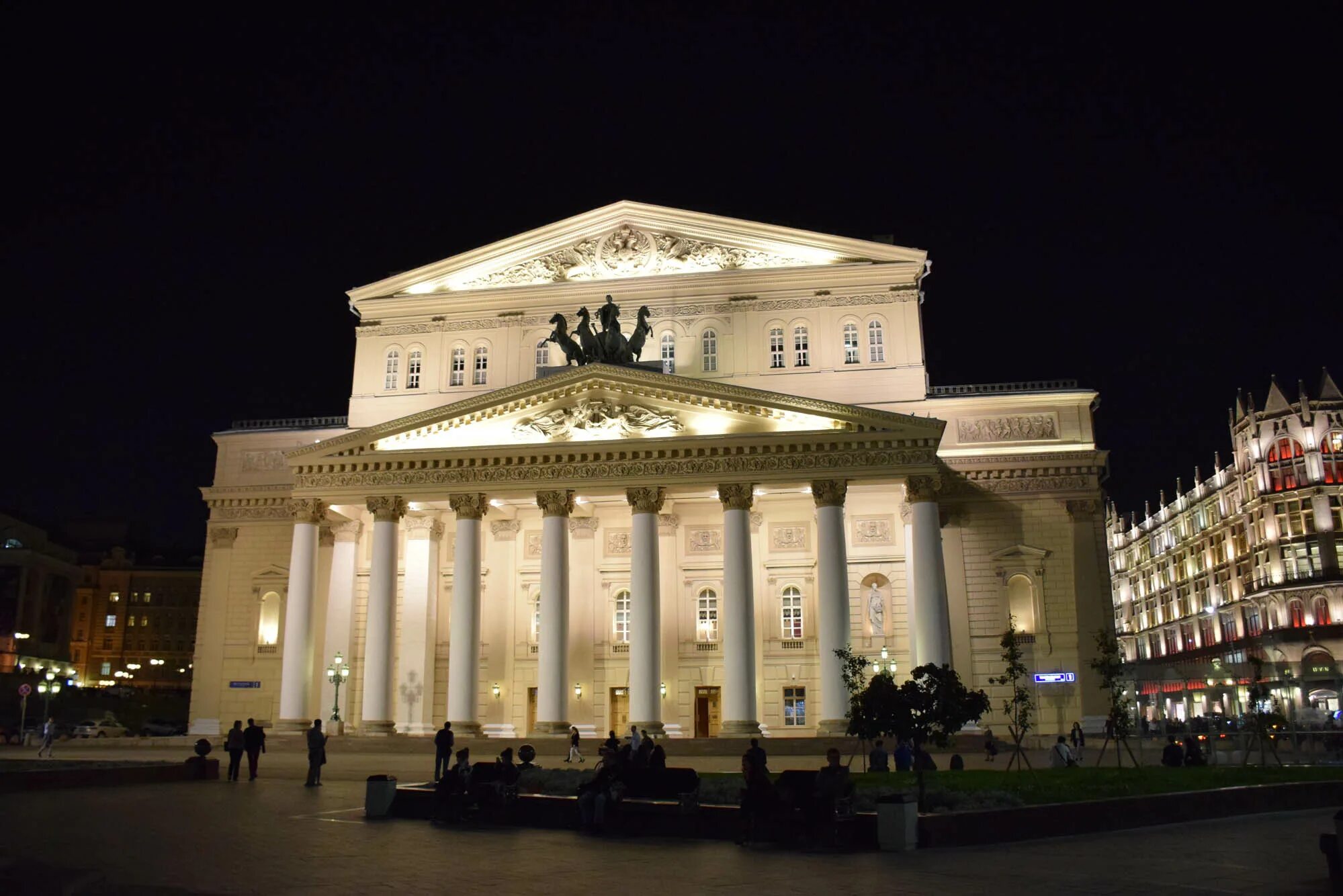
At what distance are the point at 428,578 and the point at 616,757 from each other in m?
27.4

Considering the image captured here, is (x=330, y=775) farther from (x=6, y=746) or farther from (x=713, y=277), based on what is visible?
(x=6, y=746)

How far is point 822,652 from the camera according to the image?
37312 mm

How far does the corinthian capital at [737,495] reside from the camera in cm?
3925

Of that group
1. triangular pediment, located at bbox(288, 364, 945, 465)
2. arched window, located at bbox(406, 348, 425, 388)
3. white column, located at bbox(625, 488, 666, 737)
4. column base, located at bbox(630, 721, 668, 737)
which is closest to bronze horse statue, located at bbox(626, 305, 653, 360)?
triangular pediment, located at bbox(288, 364, 945, 465)

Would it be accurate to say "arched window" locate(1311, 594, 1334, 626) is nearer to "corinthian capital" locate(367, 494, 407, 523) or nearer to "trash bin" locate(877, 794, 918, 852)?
"corinthian capital" locate(367, 494, 407, 523)

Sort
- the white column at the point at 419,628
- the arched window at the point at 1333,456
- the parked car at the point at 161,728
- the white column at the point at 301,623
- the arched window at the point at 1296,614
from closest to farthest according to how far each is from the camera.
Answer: the white column at the point at 301,623
the white column at the point at 419,628
the parked car at the point at 161,728
the arched window at the point at 1296,614
the arched window at the point at 1333,456

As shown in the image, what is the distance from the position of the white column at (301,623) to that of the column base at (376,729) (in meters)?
2.91

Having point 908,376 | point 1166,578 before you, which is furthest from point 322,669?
point 1166,578

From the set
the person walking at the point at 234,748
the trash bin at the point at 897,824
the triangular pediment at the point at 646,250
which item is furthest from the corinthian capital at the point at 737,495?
the trash bin at the point at 897,824

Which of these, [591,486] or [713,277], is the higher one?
[713,277]

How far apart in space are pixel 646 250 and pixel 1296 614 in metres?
58.2

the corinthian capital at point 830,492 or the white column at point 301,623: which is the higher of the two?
the corinthian capital at point 830,492

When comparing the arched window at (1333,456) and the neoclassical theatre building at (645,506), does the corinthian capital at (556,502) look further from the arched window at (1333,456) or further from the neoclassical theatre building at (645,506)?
the arched window at (1333,456)

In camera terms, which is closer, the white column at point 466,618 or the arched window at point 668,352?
the white column at point 466,618
